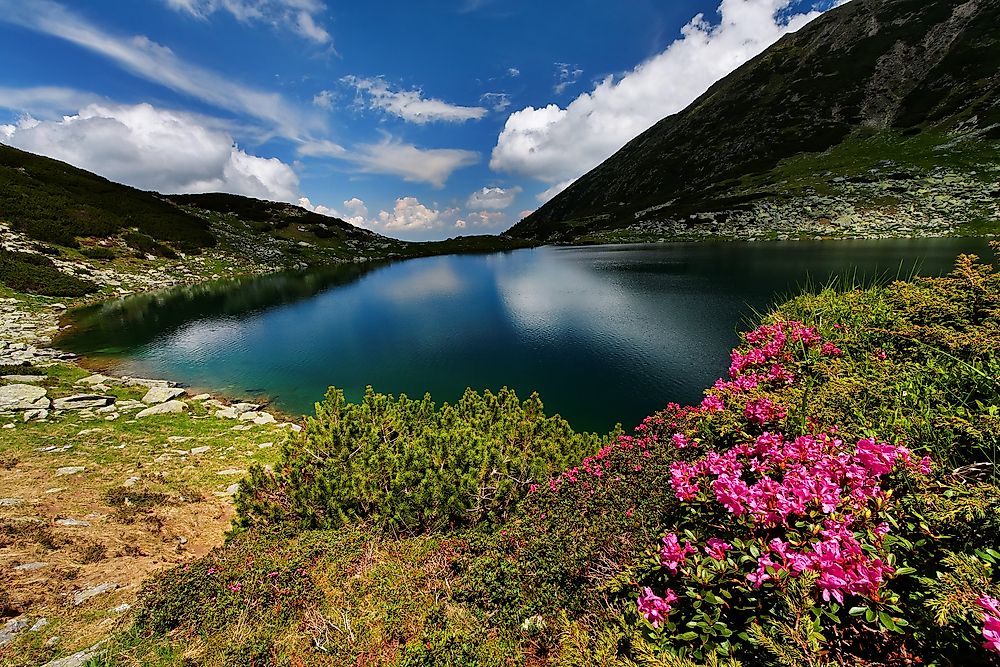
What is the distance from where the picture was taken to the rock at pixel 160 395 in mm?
15469

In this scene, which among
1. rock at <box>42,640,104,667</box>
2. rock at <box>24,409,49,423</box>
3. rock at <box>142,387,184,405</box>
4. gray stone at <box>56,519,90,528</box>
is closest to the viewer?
rock at <box>42,640,104,667</box>

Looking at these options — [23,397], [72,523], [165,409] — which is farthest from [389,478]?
[23,397]

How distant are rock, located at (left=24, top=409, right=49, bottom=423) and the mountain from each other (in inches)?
3441

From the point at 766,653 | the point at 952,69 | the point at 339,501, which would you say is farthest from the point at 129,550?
the point at 952,69

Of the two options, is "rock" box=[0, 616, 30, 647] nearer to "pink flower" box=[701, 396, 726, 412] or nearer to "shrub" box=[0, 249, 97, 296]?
"pink flower" box=[701, 396, 726, 412]

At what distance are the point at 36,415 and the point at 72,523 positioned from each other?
9.02 metres

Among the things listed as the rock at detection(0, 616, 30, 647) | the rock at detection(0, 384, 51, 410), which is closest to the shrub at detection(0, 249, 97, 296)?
the rock at detection(0, 384, 51, 410)

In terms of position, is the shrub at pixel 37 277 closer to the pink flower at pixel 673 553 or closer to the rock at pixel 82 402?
the rock at pixel 82 402

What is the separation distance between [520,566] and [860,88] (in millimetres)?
162622

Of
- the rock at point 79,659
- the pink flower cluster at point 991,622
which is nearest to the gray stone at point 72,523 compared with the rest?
the rock at point 79,659

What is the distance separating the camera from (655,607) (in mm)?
3484

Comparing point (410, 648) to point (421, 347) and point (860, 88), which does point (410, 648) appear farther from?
point (860, 88)

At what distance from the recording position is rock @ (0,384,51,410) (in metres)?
13.5

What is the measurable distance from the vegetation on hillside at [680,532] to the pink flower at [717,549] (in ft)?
0.07
